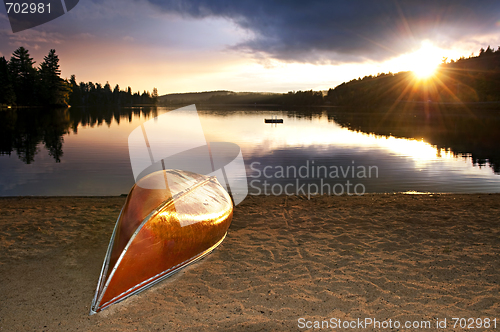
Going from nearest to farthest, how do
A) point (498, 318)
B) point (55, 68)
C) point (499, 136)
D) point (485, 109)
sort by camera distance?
point (498, 318) < point (499, 136) < point (485, 109) < point (55, 68)

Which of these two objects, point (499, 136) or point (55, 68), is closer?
point (499, 136)

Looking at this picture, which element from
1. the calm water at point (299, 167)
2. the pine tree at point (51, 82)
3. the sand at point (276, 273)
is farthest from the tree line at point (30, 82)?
the sand at point (276, 273)

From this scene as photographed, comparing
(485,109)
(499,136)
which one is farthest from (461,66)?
(499,136)

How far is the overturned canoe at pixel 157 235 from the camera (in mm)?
4348

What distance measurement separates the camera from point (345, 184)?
13.4m

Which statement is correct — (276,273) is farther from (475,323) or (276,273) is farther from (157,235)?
(475,323)

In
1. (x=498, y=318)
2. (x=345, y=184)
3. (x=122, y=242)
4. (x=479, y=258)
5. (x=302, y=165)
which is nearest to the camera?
(x=498, y=318)

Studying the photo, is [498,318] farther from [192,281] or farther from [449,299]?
[192,281]

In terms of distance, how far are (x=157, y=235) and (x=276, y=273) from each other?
2091mm

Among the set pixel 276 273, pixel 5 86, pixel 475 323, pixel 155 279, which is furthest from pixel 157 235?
pixel 5 86

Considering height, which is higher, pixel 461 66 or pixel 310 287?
pixel 461 66

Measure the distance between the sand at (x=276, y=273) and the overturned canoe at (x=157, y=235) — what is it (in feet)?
0.76

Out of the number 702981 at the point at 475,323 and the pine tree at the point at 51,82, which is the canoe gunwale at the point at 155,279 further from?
the pine tree at the point at 51,82

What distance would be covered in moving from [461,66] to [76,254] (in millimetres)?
169535
